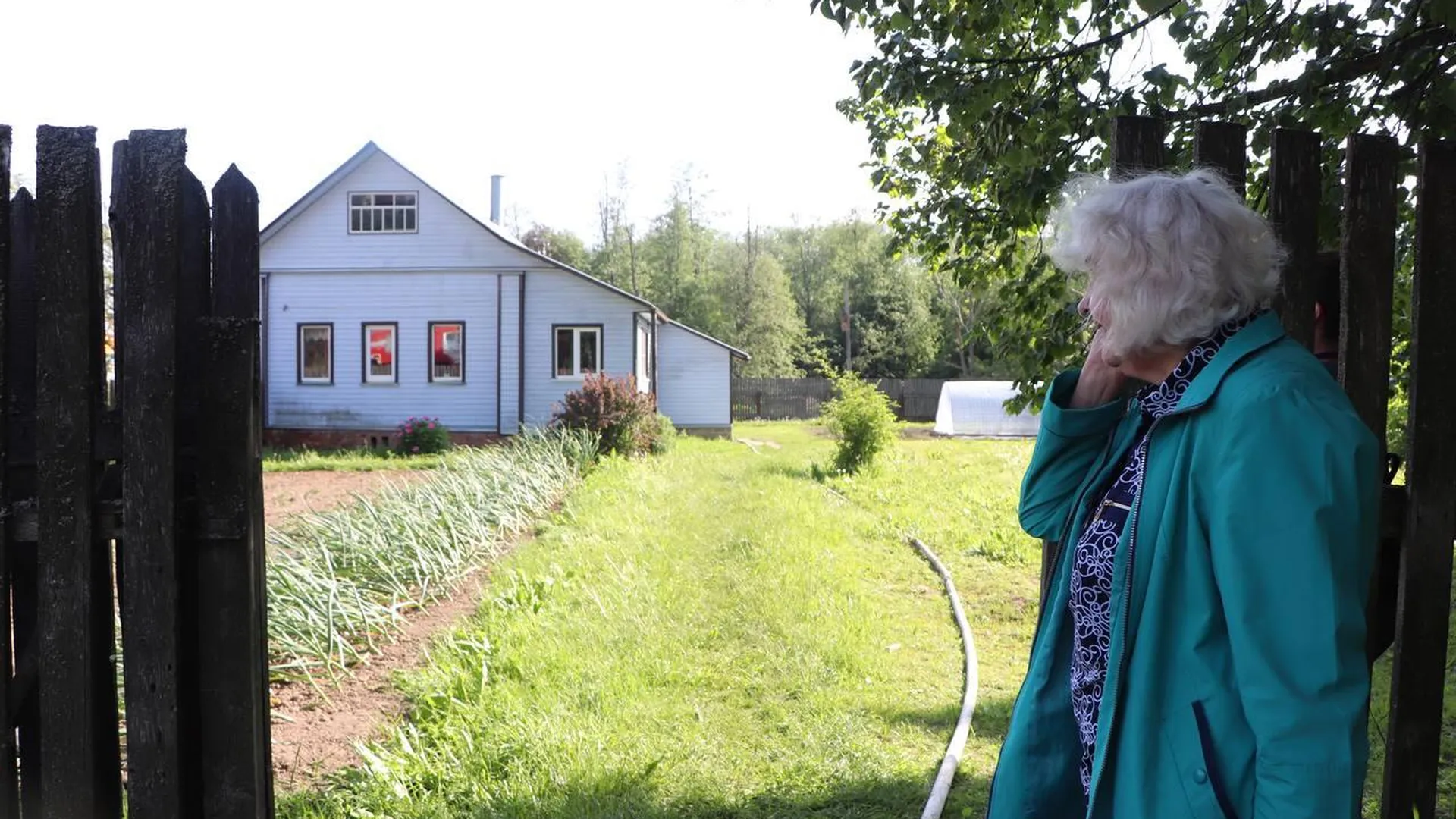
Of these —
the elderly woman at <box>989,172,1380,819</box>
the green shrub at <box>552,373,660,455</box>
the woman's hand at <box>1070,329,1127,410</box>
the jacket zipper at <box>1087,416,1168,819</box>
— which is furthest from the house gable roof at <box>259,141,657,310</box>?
the jacket zipper at <box>1087,416,1168,819</box>

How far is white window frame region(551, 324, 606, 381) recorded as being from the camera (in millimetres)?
25422

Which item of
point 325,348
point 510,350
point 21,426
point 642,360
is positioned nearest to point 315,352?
point 325,348

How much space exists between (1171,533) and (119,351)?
2368 millimetres

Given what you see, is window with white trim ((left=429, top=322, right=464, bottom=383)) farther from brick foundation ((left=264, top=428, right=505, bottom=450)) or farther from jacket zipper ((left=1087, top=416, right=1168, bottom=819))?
jacket zipper ((left=1087, top=416, right=1168, bottom=819))

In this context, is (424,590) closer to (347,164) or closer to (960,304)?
(347,164)

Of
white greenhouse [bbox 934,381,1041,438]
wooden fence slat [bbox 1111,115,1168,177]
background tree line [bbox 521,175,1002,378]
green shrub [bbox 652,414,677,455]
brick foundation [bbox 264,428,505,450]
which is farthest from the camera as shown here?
background tree line [bbox 521,175,1002,378]

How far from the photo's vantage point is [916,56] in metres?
4.47

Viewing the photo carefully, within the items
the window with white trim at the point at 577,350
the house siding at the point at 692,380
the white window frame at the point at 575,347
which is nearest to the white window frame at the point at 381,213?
the white window frame at the point at 575,347

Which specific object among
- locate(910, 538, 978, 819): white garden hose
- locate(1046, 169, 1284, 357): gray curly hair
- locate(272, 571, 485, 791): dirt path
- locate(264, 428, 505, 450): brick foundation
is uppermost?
locate(1046, 169, 1284, 357): gray curly hair

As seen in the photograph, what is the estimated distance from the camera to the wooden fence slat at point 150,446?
243 cm

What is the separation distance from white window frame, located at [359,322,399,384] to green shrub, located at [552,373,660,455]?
687 centimetres

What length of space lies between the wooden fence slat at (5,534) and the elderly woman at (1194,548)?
7.92ft

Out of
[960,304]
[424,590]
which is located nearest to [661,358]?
[424,590]

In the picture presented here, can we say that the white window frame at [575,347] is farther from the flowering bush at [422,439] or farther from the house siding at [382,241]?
the flowering bush at [422,439]
